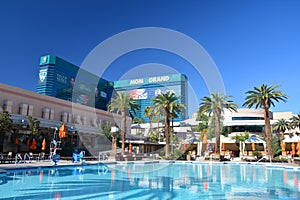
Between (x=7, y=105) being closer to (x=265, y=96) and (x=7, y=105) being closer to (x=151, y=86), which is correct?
(x=265, y=96)

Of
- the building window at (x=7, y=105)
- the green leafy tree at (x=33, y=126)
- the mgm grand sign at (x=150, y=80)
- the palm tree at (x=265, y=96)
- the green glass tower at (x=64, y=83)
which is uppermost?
the mgm grand sign at (x=150, y=80)

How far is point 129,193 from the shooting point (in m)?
9.13

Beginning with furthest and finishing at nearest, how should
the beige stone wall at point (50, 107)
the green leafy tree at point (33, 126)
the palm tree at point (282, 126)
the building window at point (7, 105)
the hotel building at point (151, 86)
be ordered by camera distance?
the hotel building at point (151, 86) → the palm tree at point (282, 126) → the beige stone wall at point (50, 107) → the building window at point (7, 105) → the green leafy tree at point (33, 126)

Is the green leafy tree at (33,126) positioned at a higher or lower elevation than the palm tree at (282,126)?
lower

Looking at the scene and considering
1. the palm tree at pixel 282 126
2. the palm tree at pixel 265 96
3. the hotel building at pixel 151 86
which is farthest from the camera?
the hotel building at pixel 151 86

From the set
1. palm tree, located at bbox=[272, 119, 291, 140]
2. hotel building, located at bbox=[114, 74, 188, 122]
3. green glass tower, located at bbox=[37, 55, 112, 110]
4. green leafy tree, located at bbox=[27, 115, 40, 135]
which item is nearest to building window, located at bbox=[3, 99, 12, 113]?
green leafy tree, located at bbox=[27, 115, 40, 135]

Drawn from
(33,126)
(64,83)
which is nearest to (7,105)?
(33,126)

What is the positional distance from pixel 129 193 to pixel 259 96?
23.7 metres

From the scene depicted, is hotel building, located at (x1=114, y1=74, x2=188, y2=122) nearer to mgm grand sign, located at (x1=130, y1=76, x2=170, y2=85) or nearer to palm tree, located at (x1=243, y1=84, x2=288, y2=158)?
mgm grand sign, located at (x1=130, y1=76, x2=170, y2=85)

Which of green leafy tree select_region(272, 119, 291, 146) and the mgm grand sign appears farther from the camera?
the mgm grand sign

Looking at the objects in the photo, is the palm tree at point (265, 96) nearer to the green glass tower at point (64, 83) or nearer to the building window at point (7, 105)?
the building window at point (7, 105)

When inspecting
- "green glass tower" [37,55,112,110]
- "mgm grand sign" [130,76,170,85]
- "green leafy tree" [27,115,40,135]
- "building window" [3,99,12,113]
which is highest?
"mgm grand sign" [130,76,170,85]

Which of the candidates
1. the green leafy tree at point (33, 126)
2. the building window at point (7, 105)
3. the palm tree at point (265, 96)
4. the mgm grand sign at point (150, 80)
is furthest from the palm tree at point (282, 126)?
the mgm grand sign at point (150, 80)

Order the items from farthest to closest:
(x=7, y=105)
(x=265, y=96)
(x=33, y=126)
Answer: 1. (x=265, y=96)
2. (x=7, y=105)
3. (x=33, y=126)
